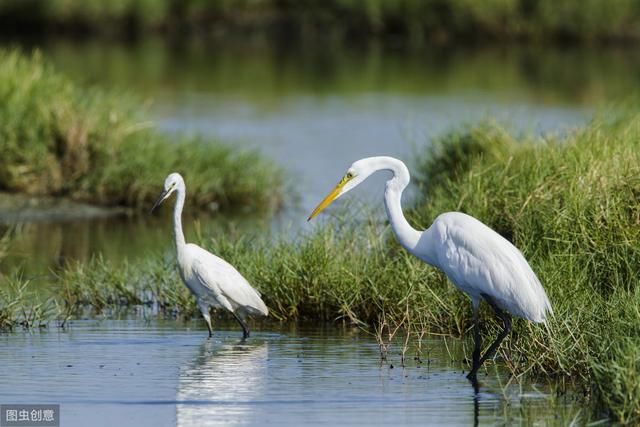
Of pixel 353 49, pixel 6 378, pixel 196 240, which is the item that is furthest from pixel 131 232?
pixel 353 49

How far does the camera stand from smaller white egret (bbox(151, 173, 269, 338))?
9.99 meters

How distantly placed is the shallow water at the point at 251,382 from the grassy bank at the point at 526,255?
25 centimetres

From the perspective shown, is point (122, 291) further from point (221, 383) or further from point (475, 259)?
point (475, 259)

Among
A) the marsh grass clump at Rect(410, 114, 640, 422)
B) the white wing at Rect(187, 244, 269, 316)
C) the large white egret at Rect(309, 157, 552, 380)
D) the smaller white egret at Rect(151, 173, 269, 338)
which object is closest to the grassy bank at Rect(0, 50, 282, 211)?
the marsh grass clump at Rect(410, 114, 640, 422)

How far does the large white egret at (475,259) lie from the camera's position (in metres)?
8.42

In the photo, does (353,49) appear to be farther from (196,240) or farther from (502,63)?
(196,240)

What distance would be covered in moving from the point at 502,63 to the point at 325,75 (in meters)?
5.37

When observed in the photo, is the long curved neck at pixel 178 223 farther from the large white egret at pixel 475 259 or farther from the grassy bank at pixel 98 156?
the grassy bank at pixel 98 156

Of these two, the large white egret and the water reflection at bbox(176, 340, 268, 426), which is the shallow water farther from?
the large white egret

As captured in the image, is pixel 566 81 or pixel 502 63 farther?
pixel 502 63

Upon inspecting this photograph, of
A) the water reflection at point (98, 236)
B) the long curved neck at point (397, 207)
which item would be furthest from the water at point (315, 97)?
the long curved neck at point (397, 207)

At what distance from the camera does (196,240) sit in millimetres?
12086

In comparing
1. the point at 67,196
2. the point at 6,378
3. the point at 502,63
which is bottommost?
the point at 6,378

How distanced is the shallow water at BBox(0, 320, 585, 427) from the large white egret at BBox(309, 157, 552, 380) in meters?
0.44
